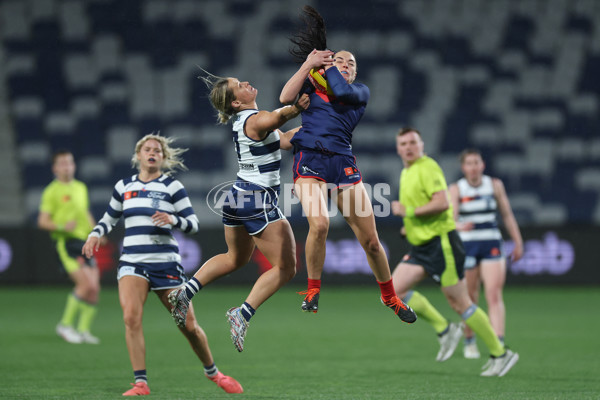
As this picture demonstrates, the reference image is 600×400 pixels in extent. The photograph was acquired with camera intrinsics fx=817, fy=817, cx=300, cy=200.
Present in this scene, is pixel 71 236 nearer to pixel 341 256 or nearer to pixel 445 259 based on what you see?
pixel 445 259

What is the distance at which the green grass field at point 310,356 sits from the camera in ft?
22.3

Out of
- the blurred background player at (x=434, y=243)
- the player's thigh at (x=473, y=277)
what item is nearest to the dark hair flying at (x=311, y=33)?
the blurred background player at (x=434, y=243)

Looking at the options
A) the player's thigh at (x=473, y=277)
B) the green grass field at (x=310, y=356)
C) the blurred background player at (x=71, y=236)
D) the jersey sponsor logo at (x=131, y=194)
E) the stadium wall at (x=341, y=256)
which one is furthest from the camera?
the stadium wall at (x=341, y=256)

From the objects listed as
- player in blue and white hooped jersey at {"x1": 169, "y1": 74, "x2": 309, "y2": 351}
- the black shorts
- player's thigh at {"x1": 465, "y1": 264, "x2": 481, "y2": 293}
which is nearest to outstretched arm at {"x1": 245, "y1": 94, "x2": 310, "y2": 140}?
player in blue and white hooped jersey at {"x1": 169, "y1": 74, "x2": 309, "y2": 351}

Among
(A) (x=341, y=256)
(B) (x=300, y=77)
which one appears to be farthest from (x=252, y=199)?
(A) (x=341, y=256)

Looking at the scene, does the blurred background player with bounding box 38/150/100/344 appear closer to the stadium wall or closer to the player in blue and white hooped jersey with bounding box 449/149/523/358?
the player in blue and white hooped jersey with bounding box 449/149/523/358

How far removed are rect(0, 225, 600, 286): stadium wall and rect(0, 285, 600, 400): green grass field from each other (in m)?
1.61

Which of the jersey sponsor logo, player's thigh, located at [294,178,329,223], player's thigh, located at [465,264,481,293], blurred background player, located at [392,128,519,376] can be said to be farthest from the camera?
player's thigh, located at [465,264,481,293]

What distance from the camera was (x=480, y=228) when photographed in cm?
890

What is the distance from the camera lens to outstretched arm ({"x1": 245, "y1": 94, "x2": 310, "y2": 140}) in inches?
217

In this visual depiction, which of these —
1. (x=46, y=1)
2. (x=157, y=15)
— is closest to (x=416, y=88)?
(x=157, y=15)

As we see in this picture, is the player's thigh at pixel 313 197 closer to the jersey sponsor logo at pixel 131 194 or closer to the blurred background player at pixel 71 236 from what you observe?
the jersey sponsor logo at pixel 131 194

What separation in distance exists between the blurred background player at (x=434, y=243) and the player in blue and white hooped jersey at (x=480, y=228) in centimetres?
92

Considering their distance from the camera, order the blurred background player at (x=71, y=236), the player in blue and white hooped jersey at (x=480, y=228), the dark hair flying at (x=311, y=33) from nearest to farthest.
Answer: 1. the dark hair flying at (x=311, y=33)
2. the player in blue and white hooped jersey at (x=480, y=228)
3. the blurred background player at (x=71, y=236)
